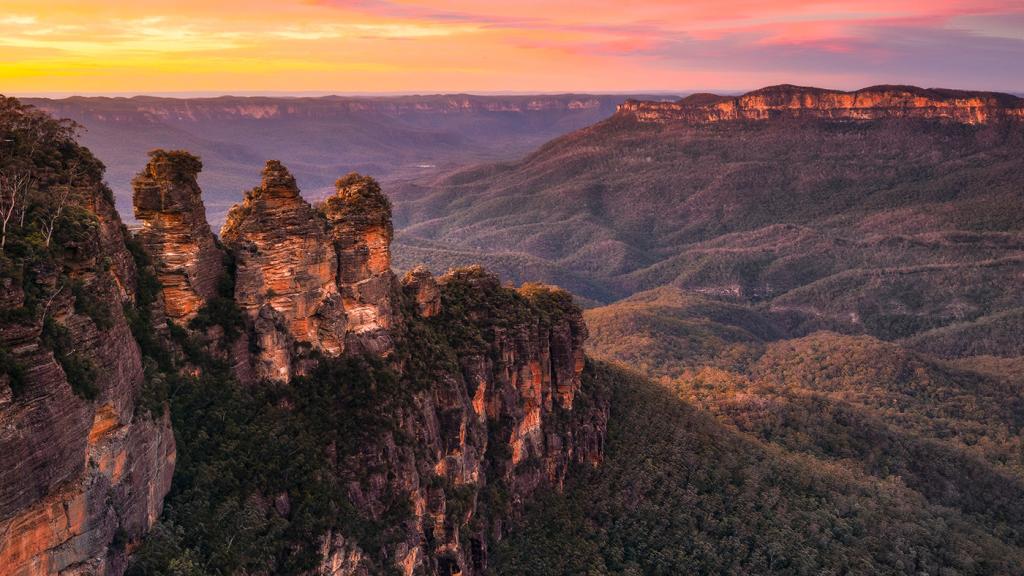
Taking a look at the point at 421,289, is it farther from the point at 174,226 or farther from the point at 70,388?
the point at 70,388

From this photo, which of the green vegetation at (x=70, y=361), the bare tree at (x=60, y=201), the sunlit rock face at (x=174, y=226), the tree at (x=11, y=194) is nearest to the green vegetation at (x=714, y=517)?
the sunlit rock face at (x=174, y=226)

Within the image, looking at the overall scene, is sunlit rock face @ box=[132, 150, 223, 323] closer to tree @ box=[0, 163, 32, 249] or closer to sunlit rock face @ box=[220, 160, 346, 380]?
sunlit rock face @ box=[220, 160, 346, 380]

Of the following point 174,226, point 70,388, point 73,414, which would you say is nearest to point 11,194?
point 70,388

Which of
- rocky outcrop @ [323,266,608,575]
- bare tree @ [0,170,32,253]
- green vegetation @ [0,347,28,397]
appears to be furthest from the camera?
rocky outcrop @ [323,266,608,575]

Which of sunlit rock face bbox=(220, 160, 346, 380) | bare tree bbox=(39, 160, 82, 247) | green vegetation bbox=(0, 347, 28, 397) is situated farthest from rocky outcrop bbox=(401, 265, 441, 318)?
green vegetation bbox=(0, 347, 28, 397)

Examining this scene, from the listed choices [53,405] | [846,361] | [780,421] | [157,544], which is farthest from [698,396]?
[53,405]

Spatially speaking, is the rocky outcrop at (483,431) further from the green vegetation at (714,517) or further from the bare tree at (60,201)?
the bare tree at (60,201)

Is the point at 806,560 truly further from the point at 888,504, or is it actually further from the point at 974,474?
the point at 974,474
